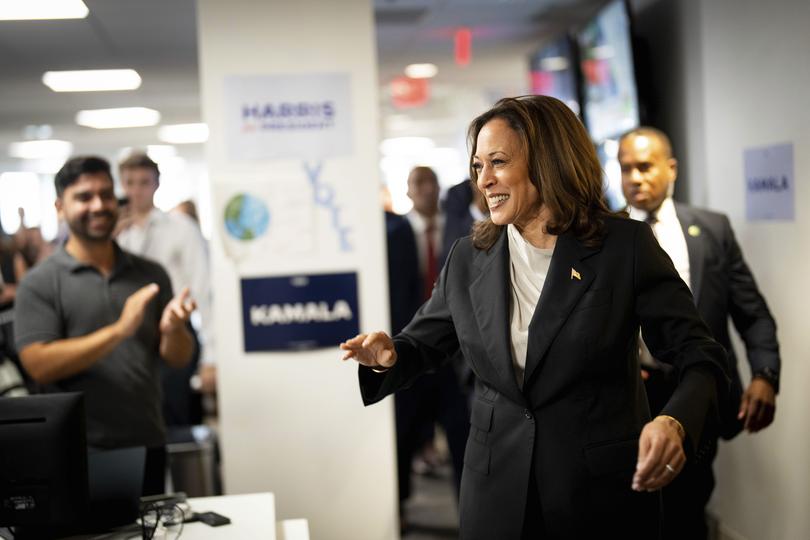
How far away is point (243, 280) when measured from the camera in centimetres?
403

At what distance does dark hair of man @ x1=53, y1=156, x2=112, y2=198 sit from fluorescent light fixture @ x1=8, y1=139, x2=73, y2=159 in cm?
1099

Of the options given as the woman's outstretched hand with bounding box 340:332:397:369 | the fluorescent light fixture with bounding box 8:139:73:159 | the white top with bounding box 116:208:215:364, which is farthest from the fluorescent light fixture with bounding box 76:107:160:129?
the woman's outstretched hand with bounding box 340:332:397:369

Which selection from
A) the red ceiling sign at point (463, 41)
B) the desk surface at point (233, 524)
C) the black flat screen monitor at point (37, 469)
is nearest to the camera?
the black flat screen monitor at point (37, 469)

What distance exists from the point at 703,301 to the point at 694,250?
0.17 meters

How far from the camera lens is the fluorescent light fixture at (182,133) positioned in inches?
497

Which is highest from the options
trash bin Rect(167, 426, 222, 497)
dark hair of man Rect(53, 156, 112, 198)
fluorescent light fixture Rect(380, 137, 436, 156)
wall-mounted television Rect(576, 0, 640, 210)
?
fluorescent light fixture Rect(380, 137, 436, 156)

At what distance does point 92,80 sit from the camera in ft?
28.2

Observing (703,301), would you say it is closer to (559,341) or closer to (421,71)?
(559,341)

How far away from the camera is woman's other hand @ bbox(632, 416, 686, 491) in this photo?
1.71m

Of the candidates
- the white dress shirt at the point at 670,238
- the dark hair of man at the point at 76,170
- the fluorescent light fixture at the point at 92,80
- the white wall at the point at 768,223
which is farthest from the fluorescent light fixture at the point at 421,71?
the white dress shirt at the point at 670,238

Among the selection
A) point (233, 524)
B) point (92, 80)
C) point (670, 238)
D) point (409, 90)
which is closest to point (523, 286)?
point (233, 524)

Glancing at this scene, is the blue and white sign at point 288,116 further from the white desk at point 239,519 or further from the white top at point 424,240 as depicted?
the white desk at point 239,519

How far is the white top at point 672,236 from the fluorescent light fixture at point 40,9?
11.5 feet

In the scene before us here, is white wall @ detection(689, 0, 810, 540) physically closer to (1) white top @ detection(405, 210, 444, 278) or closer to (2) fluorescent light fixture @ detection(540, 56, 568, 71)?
(1) white top @ detection(405, 210, 444, 278)
